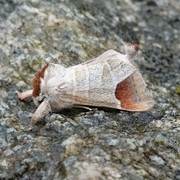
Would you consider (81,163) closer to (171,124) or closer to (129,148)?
(129,148)

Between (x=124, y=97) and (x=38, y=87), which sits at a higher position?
(x=38, y=87)

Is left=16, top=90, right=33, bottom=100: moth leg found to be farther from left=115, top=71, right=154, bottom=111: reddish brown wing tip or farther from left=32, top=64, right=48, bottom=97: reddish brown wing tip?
left=115, top=71, right=154, bottom=111: reddish brown wing tip

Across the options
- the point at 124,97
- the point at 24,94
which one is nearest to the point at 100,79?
the point at 124,97

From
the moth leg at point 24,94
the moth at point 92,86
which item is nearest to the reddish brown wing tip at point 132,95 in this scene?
the moth at point 92,86

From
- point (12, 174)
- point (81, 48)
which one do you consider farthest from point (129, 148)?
point (81, 48)

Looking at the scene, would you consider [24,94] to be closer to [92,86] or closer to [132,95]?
[92,86]

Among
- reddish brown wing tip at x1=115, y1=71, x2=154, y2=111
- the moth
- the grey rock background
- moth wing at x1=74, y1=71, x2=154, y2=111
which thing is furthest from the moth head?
reddish brown wing tip at x1=115, y1=71, x2=154, y2=111
